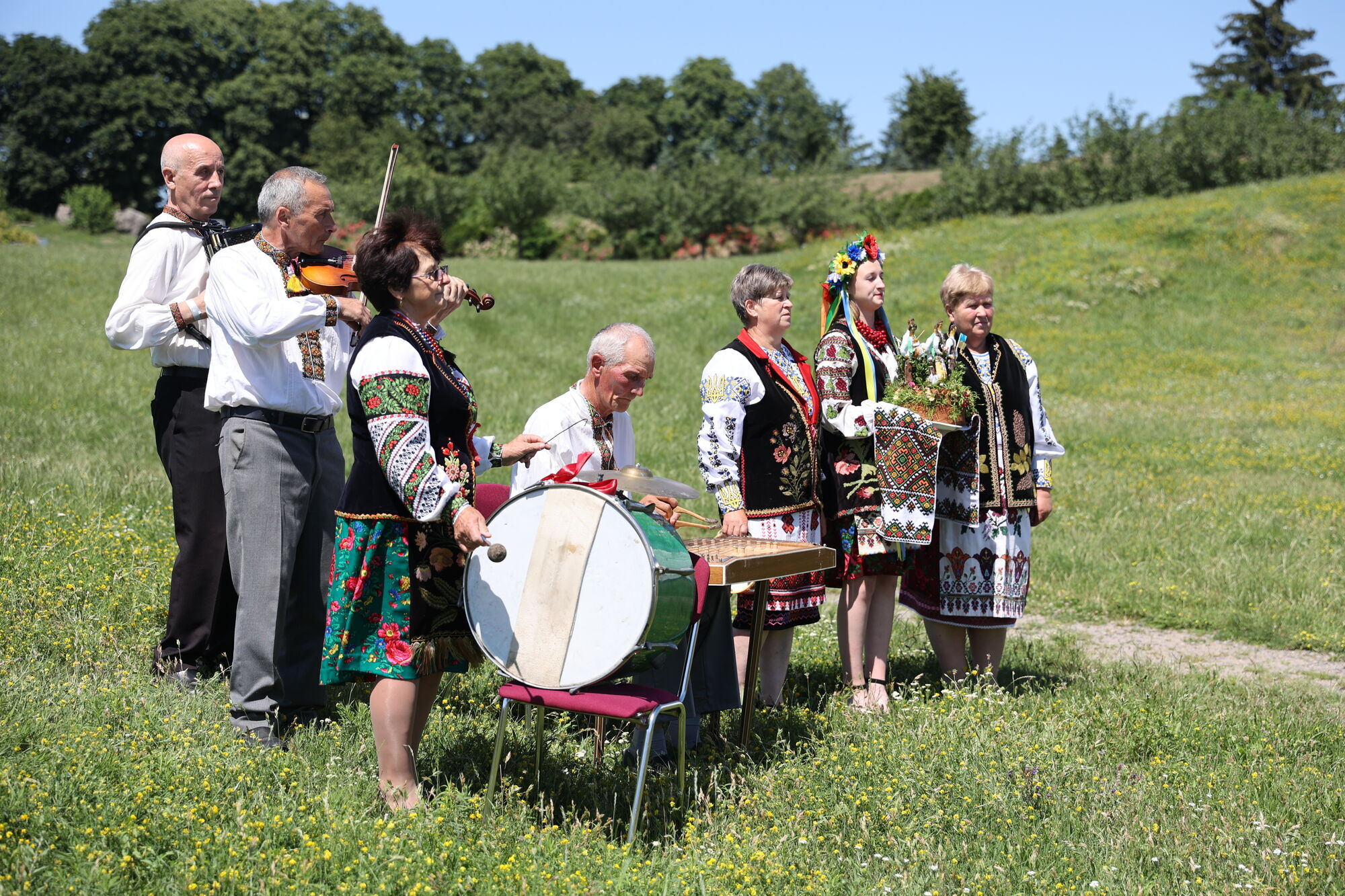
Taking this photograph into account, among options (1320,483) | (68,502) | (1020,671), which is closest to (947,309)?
(1020,671)

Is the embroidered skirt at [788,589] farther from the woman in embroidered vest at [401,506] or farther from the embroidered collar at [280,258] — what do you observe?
the embroidered collar at [280,258]

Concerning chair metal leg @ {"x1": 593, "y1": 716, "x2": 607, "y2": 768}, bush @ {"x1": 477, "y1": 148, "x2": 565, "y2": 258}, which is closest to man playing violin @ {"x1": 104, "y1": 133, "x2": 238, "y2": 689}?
chair metal leg @ {"x1": 593, "y1": 716, "x2": 607, "y2": 768}

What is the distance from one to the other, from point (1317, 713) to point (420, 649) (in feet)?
14.8

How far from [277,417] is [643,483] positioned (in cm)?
175

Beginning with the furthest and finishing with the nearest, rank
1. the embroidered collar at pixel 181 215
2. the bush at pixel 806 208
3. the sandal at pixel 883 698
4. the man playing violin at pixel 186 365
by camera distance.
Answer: the bush at pixel 806 208 < the sandal at pixel 883 698 < the embroidered collar at pixel 181 215 < the man playing violin at pixel 186 365

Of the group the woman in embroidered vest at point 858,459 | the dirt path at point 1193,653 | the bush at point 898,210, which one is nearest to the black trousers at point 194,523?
the woman in embroidered vest at point 858,459

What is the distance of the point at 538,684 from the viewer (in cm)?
359

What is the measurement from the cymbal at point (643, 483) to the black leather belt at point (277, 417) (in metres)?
1.45

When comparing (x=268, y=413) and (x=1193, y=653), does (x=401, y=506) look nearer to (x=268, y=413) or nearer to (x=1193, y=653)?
(x=268, y=413)

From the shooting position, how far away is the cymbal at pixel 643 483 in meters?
3.77

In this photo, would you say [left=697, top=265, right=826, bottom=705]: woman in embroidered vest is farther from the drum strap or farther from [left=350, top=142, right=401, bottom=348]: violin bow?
[left=350, top=142, right=401, bottom=348]: violin bow

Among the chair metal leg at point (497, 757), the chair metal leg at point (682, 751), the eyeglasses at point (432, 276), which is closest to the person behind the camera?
the eyeglasses at point (432, 276)

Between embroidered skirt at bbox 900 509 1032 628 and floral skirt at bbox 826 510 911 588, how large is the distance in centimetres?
21

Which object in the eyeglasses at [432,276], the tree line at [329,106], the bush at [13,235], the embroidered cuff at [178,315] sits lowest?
the embroidered cuff at [178,315]
